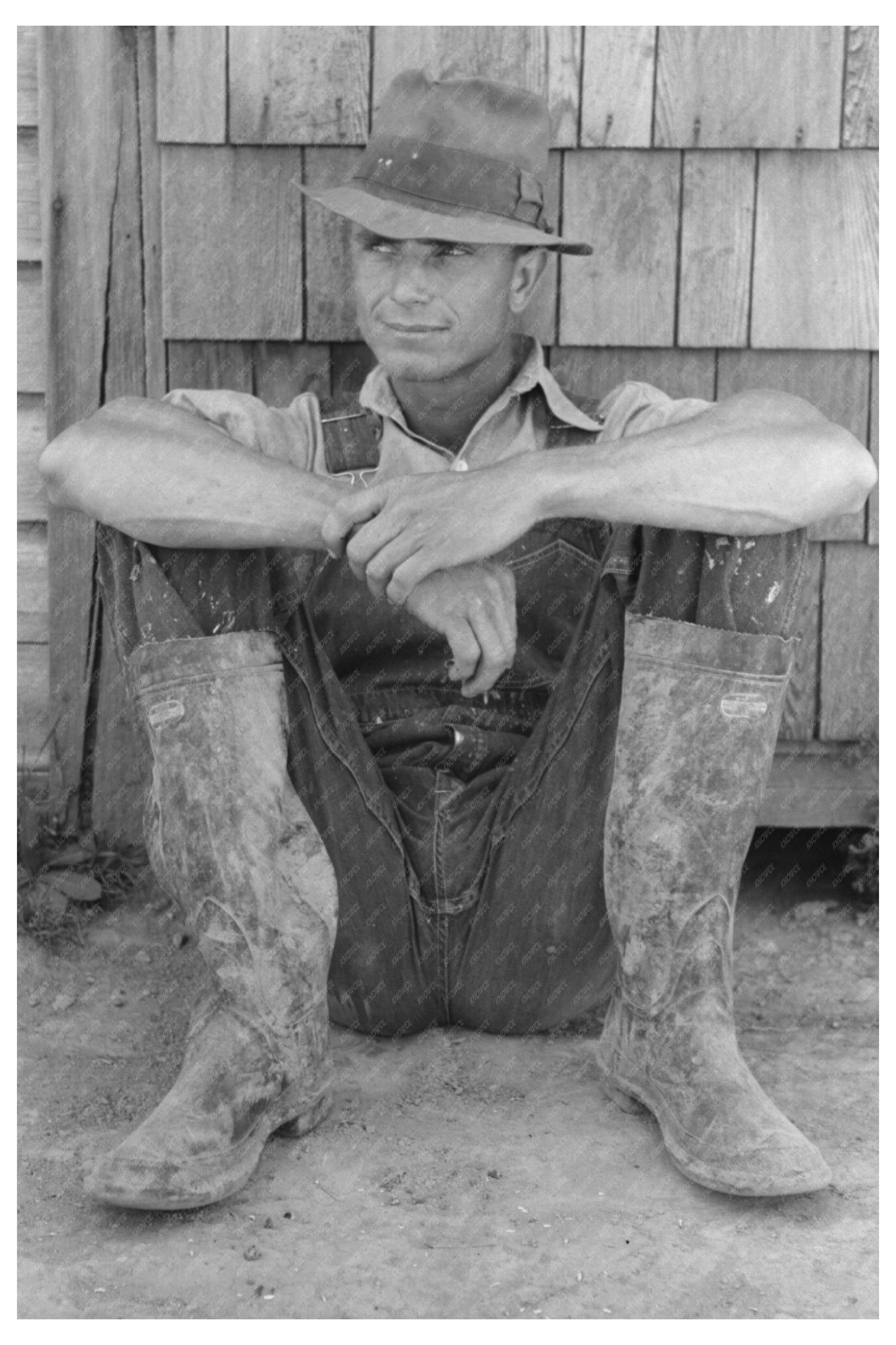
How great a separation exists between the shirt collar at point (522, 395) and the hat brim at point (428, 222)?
0.75ft

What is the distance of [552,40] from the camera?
293 cm

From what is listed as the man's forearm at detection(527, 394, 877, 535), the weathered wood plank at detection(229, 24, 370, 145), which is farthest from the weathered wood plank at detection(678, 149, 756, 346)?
the man's forearm at detection(527, 394, 877, 535)

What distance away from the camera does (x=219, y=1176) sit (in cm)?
209

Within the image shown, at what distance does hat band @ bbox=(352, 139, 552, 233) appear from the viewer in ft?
7.94

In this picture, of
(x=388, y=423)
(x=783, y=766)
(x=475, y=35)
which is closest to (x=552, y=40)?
(x=475, y=35)

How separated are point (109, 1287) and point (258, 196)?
2.06m

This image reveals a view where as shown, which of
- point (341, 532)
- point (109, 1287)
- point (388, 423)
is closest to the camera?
point (109, 1287)

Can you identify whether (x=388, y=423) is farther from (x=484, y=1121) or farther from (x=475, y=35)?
(x=484, y=1121)

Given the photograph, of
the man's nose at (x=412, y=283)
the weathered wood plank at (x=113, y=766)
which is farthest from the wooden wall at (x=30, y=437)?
the man's nose at (x=412, y=283)

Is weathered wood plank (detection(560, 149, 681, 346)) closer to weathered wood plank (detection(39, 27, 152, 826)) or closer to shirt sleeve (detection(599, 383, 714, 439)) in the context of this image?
shirt sleeve (detection(599, 383, 714, 439))

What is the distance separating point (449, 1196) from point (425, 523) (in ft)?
3.22

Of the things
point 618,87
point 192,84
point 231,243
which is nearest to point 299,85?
point 192,84

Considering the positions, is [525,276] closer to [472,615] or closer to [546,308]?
[546,308]

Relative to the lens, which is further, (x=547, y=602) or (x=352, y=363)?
(x=352, y=363)
